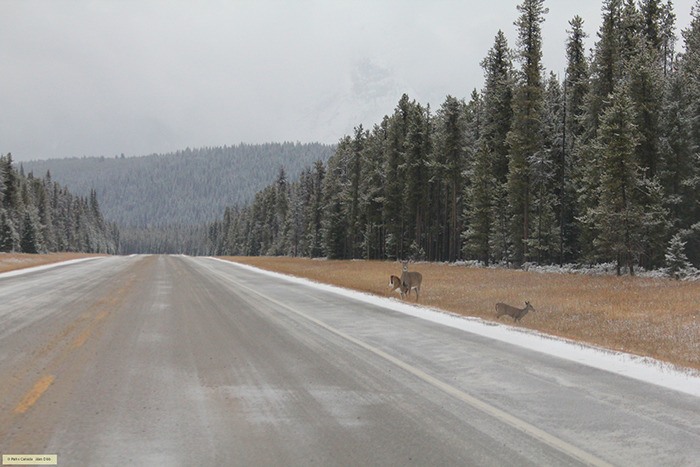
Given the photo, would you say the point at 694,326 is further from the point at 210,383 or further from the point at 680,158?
the point at 680,158

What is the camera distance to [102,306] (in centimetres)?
1341

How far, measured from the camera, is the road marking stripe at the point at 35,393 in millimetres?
4957

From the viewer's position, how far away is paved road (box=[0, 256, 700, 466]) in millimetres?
4074

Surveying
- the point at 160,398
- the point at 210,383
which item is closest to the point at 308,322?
the point at 210,383

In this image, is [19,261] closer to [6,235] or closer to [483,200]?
[6,235]

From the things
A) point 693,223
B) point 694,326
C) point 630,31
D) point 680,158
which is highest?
point 630,31

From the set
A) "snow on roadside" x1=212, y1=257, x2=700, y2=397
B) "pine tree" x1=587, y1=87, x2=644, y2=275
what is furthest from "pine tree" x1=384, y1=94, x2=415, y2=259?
"snow on roadside" x1=212, y1=257, x2=700, y2=397

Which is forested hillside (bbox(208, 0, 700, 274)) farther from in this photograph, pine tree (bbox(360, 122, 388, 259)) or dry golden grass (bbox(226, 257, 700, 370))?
Answer: dry golden grass (bbox(226, 257, 700, 370))

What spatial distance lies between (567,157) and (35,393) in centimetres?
4279

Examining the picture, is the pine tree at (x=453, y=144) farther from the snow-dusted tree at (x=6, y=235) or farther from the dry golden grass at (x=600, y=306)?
the snow-dusted tree at (x=6, y=235)

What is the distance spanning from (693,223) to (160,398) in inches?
1547

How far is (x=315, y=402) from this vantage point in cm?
536

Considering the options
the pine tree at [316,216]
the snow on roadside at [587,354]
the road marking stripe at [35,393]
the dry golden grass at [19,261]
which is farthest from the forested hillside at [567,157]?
the dry golden grass at [19,261]

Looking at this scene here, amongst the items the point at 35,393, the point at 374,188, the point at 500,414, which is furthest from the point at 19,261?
the point at 500,414
